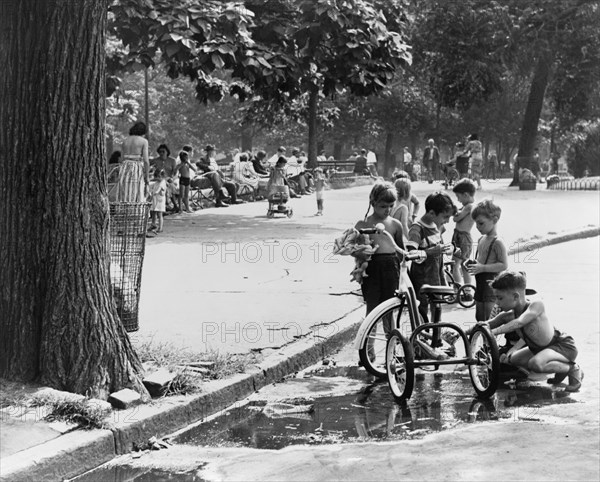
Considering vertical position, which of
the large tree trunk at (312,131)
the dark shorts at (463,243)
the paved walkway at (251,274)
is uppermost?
the large tree trunk at (312,131)

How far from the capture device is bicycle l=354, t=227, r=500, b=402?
22.7 ft

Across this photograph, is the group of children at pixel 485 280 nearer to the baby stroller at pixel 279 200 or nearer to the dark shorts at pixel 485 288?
the dark shorts at pixel 485 288

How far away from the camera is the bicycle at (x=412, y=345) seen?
6910 mm

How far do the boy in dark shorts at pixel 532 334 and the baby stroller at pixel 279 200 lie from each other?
1416 centimetres

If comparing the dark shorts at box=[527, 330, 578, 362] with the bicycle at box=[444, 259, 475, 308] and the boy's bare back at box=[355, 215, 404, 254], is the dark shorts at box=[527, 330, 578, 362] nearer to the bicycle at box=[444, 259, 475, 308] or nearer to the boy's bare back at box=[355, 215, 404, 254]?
the boy's bare back at box=[355, 215, 404, 254]

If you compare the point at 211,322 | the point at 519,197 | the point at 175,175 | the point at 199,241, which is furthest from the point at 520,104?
the point at 211,322

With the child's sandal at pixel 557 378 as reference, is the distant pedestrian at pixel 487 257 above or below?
above

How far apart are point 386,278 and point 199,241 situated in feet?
28.1

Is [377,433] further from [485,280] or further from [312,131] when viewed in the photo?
[312,131]

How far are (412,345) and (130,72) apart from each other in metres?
12.7

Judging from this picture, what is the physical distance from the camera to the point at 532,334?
7.34 meters

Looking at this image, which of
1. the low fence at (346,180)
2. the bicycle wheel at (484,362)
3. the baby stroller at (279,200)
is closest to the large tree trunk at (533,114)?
the low fence at (346,180)

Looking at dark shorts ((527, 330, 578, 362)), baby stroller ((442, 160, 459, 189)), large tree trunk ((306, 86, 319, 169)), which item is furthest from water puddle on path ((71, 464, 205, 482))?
baby stroller ((442, 160, 459, 189))

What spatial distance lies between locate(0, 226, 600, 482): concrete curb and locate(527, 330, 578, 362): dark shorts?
1920mm
